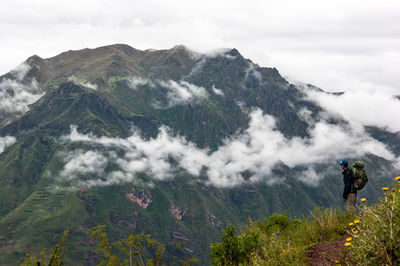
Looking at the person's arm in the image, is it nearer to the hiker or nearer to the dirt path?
the hiker

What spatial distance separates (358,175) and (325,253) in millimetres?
8767

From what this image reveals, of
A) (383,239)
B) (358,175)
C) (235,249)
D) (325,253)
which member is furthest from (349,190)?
(383,239)

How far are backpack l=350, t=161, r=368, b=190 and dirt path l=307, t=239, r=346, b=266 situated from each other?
588 centimetres

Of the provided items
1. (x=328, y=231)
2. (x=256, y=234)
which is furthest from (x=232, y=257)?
(x=328, y=231)

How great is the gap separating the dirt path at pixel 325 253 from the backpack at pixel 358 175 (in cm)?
588

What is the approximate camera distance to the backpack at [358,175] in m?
20.3

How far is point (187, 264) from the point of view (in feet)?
47.2

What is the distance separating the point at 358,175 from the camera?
2033 centimetres

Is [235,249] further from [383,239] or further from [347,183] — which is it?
[383,239]

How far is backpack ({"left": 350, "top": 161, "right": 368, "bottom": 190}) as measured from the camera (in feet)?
66.6

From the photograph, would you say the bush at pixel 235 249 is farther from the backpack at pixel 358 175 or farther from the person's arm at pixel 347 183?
the backpack at pixel 358 175

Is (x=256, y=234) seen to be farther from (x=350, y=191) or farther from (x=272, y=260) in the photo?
(x=350, y=191)

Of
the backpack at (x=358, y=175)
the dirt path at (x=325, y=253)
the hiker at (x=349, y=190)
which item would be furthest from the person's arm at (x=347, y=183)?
the dirt path at (x=325, y=253)

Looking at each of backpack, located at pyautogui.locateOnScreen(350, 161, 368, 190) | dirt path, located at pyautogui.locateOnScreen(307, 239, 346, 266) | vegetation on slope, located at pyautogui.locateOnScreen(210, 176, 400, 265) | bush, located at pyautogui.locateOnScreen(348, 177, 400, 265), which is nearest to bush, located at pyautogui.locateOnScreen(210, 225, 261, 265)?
vegetation on slope, located at pyautogui.locateOnScreen(210, 176, 400, 265)
